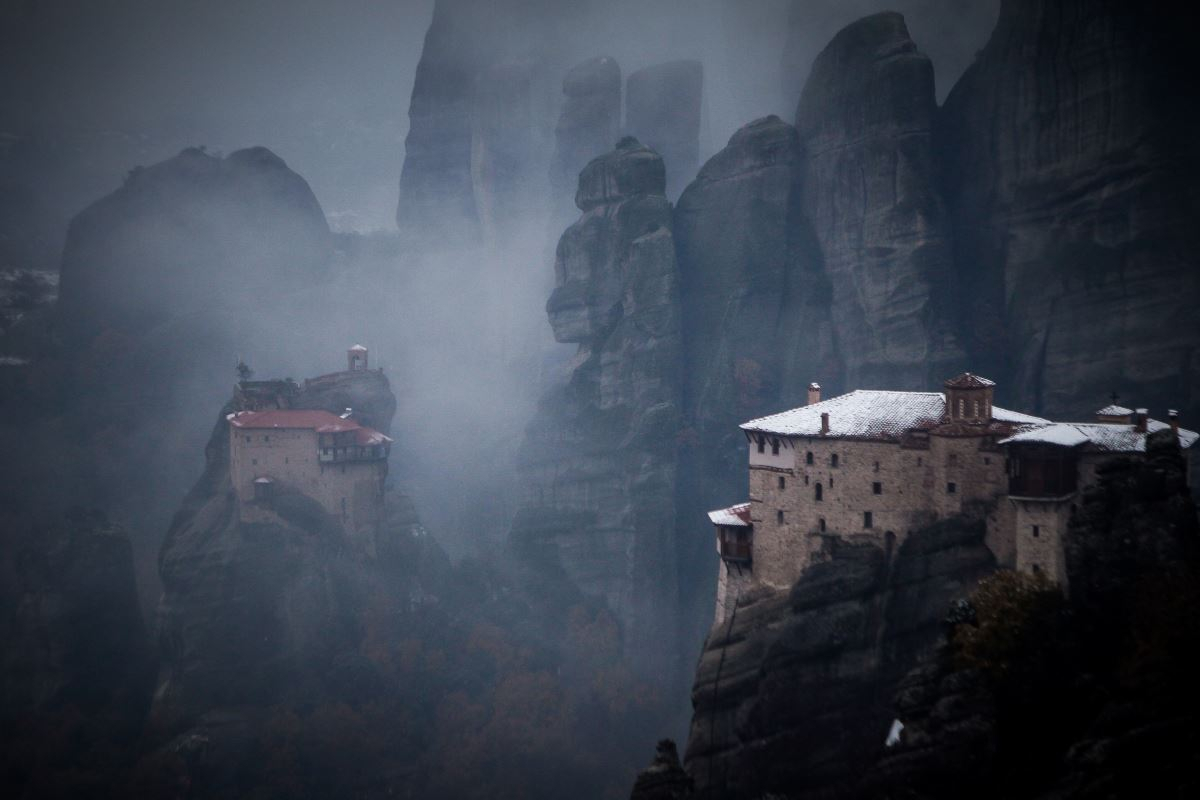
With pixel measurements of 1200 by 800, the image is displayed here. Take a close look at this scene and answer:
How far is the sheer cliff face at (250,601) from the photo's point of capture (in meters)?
56.2

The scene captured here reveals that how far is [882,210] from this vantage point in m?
59.1

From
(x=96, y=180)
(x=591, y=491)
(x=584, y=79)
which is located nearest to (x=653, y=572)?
(x=591, y=491)

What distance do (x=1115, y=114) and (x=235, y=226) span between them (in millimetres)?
63940

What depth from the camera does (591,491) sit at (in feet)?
218

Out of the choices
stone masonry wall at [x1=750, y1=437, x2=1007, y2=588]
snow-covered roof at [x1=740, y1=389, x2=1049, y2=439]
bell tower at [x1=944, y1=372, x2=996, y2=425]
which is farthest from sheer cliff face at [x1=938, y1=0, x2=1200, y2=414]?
stone masonry wall at [x1=750, y1=437, x2=1007, y2=588]

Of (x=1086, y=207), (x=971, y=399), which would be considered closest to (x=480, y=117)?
(x=1086, y=207)

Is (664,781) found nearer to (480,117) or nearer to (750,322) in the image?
(750,322)

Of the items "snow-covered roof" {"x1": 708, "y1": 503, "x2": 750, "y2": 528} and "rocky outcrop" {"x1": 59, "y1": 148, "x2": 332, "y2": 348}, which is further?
"rocky outcrop" {"x1": 59, "y1": 148, "x2": 332, "y2": 348}

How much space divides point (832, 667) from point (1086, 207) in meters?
29.2

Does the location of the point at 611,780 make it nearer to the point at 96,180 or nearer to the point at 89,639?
the point at 89,639

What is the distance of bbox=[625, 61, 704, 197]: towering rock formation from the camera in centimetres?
8338

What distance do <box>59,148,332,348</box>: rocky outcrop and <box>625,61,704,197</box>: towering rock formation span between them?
1145 inches

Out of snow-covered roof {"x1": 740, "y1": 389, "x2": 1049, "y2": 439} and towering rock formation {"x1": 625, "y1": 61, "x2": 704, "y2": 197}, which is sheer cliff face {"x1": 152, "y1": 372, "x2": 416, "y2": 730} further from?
towering rock formation {"x1": 625, "y1": 61, "x2": 704, "y2": 197}

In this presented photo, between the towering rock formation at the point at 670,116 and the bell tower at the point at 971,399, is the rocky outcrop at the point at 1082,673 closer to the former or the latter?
the bell tower at the point at 971,399
